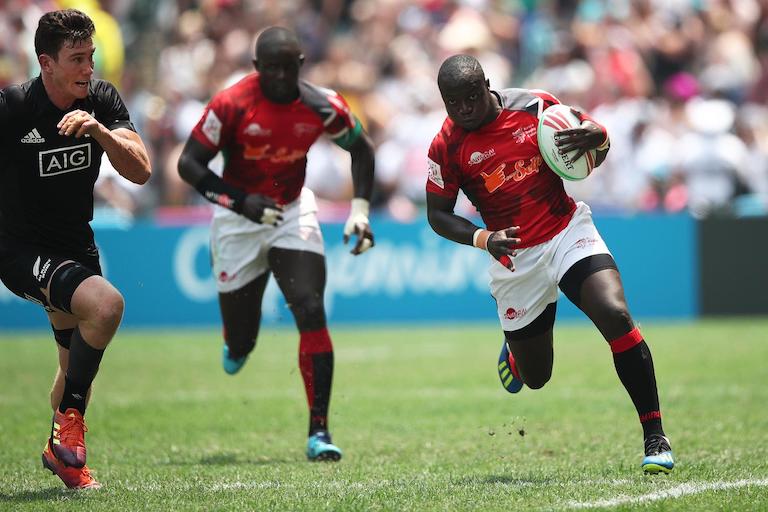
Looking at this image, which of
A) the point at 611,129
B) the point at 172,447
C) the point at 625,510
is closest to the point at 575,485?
the point at 625,510

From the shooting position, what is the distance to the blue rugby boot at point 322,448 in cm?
765

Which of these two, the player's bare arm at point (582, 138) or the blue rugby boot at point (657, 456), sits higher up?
the player's bare arm at point (582, 138)

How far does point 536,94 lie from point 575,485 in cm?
235

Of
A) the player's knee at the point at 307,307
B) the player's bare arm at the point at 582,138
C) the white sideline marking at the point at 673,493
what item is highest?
the player's bare arm at the point at 582,138

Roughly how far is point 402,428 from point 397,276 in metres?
6.89

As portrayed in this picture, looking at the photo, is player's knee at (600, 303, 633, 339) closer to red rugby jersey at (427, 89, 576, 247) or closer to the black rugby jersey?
red rugby jersey at (427, 89, 576, 247)

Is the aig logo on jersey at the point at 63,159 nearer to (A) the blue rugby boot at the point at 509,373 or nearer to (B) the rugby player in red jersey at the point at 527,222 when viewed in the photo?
(B) the rugby player in red jersey at the point at 527,222

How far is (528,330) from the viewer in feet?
23.8

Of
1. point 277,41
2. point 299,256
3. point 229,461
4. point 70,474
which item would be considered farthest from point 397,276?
point 70,474

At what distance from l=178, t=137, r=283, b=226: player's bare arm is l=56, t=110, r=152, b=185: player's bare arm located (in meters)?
1.16

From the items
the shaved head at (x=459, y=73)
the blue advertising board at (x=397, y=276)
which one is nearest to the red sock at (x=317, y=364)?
the shaved head at (x=459, y=73)

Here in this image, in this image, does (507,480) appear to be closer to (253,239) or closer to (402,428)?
(402,428)

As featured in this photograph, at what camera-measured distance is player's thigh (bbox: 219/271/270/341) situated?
28.3 feet

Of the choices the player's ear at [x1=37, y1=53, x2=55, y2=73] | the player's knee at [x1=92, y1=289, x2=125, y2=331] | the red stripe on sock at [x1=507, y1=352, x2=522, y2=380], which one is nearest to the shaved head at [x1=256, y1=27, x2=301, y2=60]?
the player's ear at [x1=37, y1=53, x2=55, y2=73]
